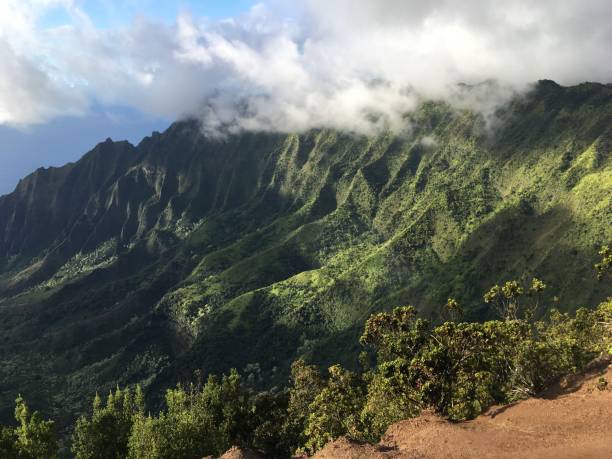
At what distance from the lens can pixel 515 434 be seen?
53.5 meters

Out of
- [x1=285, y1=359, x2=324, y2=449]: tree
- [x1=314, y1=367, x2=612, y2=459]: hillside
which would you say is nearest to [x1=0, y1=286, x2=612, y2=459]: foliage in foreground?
[x1=285, y1=359, x2=324, y2=449]: tree

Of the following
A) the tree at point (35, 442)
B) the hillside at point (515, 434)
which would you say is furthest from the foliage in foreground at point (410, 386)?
the hillside at point (515, 434)

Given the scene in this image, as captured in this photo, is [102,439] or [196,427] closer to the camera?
[196,427]

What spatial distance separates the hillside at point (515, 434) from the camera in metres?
50.0

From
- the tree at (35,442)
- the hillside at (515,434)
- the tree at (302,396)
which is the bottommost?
the tree at (302,396)

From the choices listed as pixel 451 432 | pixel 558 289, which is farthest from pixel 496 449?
pixel 558 289

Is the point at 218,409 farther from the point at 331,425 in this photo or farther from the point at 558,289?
the point at 558,289

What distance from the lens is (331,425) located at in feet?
241

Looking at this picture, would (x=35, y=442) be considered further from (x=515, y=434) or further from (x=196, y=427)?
(x=515, y=434)

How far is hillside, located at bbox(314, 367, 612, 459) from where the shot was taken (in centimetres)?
5000

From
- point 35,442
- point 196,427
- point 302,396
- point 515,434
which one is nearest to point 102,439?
point 35,442

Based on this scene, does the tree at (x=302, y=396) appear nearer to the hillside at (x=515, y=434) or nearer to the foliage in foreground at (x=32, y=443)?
the hillside at (x=515, y=434)

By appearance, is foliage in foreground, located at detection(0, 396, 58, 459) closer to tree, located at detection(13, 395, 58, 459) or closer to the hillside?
tree, located at detection(13, 395, 58, 459)

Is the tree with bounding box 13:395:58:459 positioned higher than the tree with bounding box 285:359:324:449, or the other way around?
the tree with bounding box 13:395:58:459
